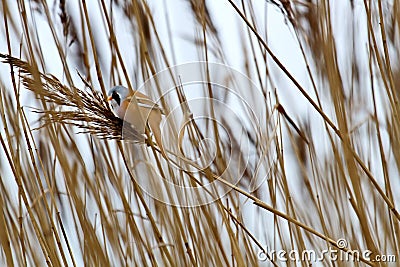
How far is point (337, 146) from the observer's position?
39.4 inches

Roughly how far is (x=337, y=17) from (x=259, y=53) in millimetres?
156

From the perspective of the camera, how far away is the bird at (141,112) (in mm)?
861

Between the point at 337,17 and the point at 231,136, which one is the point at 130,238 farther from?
the point at 337,17

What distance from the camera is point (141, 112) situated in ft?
2.98

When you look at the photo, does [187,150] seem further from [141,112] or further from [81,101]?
[81,101]

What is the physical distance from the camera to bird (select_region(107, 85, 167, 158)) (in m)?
0.86
